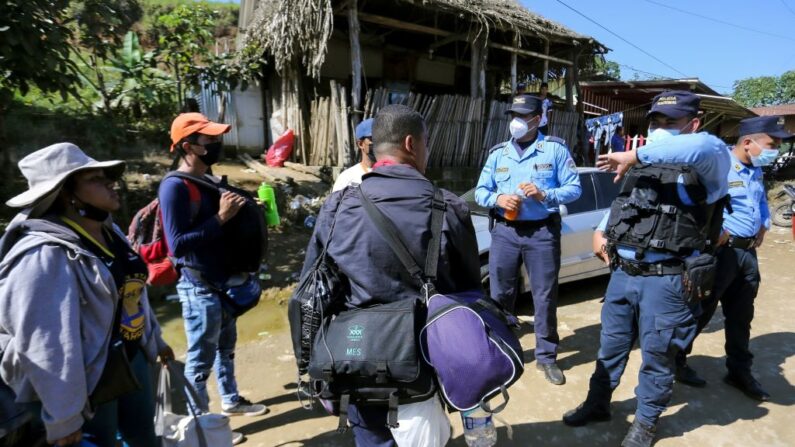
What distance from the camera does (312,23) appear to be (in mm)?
7707

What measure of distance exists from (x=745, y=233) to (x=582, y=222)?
191 cm

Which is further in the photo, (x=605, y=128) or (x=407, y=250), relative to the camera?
(x=605, y=128)

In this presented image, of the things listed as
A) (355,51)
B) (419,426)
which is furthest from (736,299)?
(355,51)

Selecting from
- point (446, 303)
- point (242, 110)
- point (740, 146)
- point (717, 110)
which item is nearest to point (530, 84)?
point (717, 110)

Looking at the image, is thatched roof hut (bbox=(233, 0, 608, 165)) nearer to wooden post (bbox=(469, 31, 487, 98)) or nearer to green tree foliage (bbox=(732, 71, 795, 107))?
wooden post (bbox=(469, 31, 487, 98))

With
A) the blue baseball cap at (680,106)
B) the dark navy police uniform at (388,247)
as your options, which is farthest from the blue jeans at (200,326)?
the blue baseball cap at (680,106)

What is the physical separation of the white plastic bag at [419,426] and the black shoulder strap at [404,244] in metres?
0.43

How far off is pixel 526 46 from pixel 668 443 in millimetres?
10980

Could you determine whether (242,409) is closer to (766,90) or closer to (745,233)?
(745,233)

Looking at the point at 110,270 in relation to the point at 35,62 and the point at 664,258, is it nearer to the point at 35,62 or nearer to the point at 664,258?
the point at 664,258

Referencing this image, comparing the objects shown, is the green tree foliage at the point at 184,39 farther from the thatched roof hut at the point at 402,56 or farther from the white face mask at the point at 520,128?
the white face mask at the point at 520,128

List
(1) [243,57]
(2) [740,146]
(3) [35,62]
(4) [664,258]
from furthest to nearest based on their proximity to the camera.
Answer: (1) [243,57] < (3) [35,62] < (2) [740,146] < (4) [664,258]

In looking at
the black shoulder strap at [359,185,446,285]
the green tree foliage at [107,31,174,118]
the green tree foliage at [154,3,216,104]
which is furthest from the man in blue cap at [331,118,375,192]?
the green tree foliage at [154,3,216,104]

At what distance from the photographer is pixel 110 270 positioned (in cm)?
183
